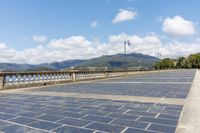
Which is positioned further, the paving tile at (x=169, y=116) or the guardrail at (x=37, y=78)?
the guardrail at (x=37, y=78)

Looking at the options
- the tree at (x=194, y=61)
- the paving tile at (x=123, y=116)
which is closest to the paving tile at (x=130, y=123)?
the paving tile at (x=123, y=116)

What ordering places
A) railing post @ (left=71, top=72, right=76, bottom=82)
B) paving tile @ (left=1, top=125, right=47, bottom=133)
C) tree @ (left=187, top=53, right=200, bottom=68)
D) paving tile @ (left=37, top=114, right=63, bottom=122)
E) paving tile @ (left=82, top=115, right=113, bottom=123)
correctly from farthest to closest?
tree @ (left=187, top=53, right=200, bottom=68)
railing post @ (left=71, top=72, right=76, bottom=82)
paving tile @ (left=37, top=114, right=63, bottom=122)
paving tile @ (left=82, top=115, right=113, bottom=123)
paving tile @ (left=1, top=125, right=47, bottom=133)

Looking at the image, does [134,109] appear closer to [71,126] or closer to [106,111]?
[106,111]

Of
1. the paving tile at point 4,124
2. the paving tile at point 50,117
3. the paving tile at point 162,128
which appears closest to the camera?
the paving tile at point 162,128

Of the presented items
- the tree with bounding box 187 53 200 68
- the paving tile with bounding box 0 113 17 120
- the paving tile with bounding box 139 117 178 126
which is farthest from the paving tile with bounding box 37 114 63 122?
the tree with bounding box 187 53 200 68

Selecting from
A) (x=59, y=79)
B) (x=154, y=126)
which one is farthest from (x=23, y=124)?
(x=59, y=79)

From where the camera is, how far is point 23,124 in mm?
4395

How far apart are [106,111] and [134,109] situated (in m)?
0.80

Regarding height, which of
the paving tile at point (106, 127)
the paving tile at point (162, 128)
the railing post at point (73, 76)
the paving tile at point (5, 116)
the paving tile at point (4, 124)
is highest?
the railing post at point (73, 76)

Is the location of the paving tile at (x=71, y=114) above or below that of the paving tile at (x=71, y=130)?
above

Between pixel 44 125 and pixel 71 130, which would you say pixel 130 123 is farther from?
pixel 44 125

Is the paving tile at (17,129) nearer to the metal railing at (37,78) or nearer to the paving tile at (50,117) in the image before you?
the paving tile at (50,117)

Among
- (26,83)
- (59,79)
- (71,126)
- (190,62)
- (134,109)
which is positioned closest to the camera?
(71,126)

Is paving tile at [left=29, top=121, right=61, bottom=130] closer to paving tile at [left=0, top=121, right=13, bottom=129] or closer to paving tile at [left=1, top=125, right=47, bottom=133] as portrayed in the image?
paving tile at [left=1, top=125, right=47, bottom=133]
